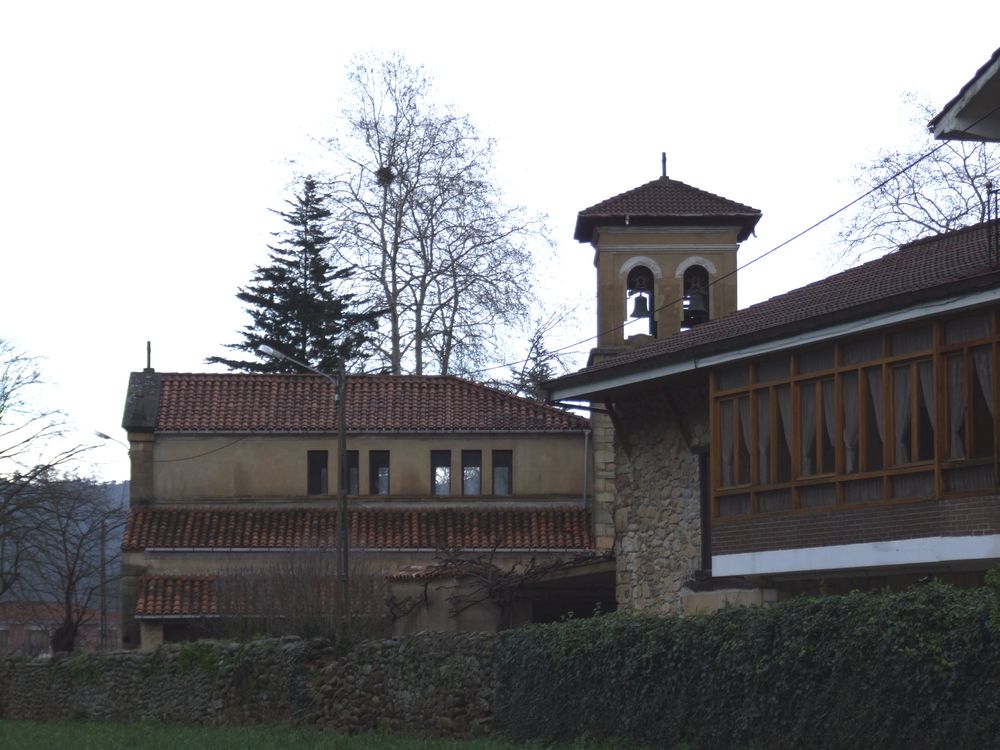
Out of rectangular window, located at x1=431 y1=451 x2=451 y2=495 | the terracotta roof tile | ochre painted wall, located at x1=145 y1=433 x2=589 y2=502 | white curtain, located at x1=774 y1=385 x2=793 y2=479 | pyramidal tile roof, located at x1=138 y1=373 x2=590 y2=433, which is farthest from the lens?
rectangular window, located at x1=431 y1=451 x2=451 y2=495

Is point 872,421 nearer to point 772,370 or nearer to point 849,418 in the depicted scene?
point 849,418

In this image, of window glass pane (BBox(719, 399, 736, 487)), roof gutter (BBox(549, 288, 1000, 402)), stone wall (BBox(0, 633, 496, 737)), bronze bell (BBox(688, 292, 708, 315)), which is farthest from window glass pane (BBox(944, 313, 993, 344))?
bronze bell (BBox(688, 292, 708, 315))

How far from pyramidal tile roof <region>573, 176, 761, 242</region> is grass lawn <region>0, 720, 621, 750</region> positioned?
1357cm

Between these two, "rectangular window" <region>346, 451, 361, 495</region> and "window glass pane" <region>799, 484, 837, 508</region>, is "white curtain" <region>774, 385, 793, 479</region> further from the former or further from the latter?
"rectangular window" <region>346, 451, 361, 495</region>

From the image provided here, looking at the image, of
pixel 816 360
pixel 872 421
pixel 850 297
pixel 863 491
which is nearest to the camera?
pixel 872 421

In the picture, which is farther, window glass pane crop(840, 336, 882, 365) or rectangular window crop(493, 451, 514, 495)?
rectangular window crop(493, 451, 514, 495)

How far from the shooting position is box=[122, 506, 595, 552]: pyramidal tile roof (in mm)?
39844

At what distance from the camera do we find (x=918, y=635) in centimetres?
1451

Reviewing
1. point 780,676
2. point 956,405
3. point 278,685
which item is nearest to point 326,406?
point 278,685

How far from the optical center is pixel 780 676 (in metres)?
16.4

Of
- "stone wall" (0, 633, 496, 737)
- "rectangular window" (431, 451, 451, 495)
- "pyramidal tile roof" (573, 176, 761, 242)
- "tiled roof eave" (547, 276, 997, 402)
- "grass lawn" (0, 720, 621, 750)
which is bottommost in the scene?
"grass lawn" (0, 720, 621, 750)

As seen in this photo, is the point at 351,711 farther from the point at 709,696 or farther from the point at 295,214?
the point at 295,214

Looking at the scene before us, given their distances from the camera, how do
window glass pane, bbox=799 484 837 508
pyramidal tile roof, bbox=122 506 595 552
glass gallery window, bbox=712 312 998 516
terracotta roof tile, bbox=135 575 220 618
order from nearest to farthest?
glass gallery window, bbox=712 312 998 516 < window glass pane, bbox=799 484 837 508 < terracotta roof tile, bbox=135 575 220 618 < pyramidal tile roof, bbox=122 506 595 552

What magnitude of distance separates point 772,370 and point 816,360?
98 cm
